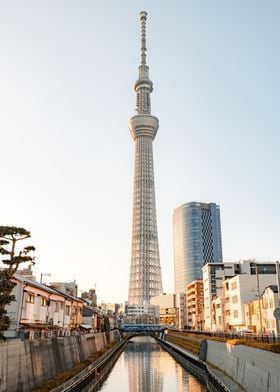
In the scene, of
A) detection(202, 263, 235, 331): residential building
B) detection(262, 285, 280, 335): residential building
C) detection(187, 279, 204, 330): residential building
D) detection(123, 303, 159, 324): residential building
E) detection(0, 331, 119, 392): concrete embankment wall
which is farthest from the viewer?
detection(123, 303, 159, 324): residential building

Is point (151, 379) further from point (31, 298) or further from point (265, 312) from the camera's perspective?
point (265, 312)

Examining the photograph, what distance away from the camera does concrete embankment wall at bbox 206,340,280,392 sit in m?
20.6

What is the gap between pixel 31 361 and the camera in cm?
2488

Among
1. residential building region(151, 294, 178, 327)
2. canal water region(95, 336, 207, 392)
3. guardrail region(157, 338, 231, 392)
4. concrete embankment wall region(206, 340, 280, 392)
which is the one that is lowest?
canal water region(95, 336, 207, 392)

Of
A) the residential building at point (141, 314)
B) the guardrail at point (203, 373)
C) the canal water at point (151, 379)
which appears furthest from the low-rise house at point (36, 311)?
the residential building at point (141, 314)

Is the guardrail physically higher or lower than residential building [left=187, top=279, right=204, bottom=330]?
lower

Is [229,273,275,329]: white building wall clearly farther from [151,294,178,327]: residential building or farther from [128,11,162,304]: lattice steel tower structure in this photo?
[151,294,178,327]: residential building

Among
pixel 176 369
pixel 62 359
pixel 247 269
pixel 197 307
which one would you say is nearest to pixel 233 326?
pixel 247 269

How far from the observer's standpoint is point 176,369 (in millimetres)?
50062

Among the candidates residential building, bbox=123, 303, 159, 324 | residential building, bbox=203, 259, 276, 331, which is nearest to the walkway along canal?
residential building, bbox=203, 259, 276, 331

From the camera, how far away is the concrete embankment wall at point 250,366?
20594mm

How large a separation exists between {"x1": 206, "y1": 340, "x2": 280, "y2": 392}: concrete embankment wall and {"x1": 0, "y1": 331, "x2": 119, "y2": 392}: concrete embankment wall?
13.5 metres

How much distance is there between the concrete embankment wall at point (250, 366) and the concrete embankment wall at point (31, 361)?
530 inches

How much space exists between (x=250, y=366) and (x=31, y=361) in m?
13.9
